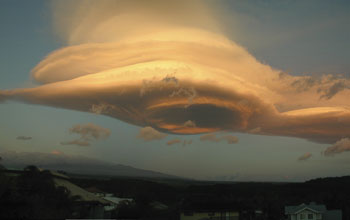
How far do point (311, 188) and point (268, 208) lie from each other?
4259 cm

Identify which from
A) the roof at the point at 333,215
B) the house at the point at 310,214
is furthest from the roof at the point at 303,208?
the roof at the point at 333,215

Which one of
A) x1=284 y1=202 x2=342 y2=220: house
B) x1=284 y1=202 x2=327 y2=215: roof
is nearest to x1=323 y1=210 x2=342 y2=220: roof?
x1=284 y1=202 x2=342 y2=220: house

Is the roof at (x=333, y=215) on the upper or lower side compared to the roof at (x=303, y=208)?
lower

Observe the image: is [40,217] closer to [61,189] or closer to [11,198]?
[11,198]

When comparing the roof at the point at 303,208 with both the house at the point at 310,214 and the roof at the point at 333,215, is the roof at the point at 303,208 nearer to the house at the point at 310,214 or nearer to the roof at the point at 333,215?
the house at the point at 310,214

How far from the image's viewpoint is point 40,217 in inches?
1265

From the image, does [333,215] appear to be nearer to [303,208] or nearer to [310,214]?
[310,214]

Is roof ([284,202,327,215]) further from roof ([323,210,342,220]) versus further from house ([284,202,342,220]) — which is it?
roof ([323,210,342,220])

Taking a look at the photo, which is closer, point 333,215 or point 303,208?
point 303,208

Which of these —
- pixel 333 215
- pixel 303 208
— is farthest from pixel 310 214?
pixel 333 215

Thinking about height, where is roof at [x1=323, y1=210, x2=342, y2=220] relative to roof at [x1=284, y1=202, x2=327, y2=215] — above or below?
below

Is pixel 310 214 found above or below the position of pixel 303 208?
below

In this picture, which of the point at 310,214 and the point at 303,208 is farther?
the point at 310,214

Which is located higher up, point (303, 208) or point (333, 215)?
point (303, 208)
